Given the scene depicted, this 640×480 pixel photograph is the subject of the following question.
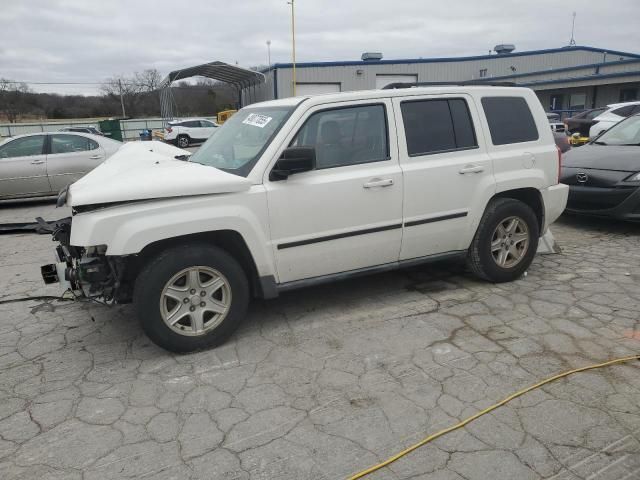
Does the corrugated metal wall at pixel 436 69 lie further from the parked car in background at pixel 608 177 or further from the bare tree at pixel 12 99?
the bare tree at pixel 12 99

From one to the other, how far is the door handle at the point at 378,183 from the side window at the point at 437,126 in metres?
0.35

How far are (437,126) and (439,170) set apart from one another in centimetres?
41

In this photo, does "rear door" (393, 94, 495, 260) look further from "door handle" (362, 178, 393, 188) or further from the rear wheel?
the rear wheel

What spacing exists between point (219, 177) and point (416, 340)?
187cm

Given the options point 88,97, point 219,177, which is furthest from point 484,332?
point 88,97

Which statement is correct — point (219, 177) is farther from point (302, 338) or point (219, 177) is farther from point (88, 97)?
point (88, 97)

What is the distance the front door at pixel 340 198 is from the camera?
12.2ft

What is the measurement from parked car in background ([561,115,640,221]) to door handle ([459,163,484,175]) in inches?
121

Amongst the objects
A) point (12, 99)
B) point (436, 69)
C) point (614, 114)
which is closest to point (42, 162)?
point (614, 114)

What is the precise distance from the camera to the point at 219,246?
3.71 m

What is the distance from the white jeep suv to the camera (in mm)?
3371

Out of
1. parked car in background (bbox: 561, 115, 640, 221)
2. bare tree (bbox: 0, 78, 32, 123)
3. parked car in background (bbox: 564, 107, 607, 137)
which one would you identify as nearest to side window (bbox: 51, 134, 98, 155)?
parked car in background (bbox: 561, 115, 640, 221)

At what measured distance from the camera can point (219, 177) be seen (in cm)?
351

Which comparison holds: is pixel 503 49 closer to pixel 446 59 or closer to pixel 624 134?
pixel 446 59
